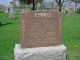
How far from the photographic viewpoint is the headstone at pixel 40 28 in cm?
747

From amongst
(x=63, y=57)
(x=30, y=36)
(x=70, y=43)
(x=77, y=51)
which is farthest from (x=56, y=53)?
(x=70, y=43)

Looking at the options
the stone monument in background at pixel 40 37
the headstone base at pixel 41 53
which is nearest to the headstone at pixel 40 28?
the stone monument in background at pixel 40 37

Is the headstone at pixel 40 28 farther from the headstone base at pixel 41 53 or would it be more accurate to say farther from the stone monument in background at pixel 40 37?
the headstone base at pixel 41 53

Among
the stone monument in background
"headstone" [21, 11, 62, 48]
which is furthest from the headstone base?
"headstone" [21, 11, 62, 48]

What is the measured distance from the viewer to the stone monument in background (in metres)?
7.43

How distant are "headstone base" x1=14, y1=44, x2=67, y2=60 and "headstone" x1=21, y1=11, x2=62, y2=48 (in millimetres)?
184

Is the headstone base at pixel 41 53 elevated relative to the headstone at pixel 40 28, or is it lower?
lower

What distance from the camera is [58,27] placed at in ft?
25.0

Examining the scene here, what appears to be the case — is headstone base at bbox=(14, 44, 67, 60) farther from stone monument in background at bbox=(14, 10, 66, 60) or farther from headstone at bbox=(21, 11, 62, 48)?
headstone at bbox=(21, 11, 62, 48)

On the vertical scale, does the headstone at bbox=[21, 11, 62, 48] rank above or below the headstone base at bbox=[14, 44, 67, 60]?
above

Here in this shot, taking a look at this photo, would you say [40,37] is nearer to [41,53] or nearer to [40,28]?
[40,28]

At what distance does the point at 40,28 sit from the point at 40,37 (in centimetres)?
21

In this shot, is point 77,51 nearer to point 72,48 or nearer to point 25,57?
point 72,48

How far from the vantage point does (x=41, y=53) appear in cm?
744
